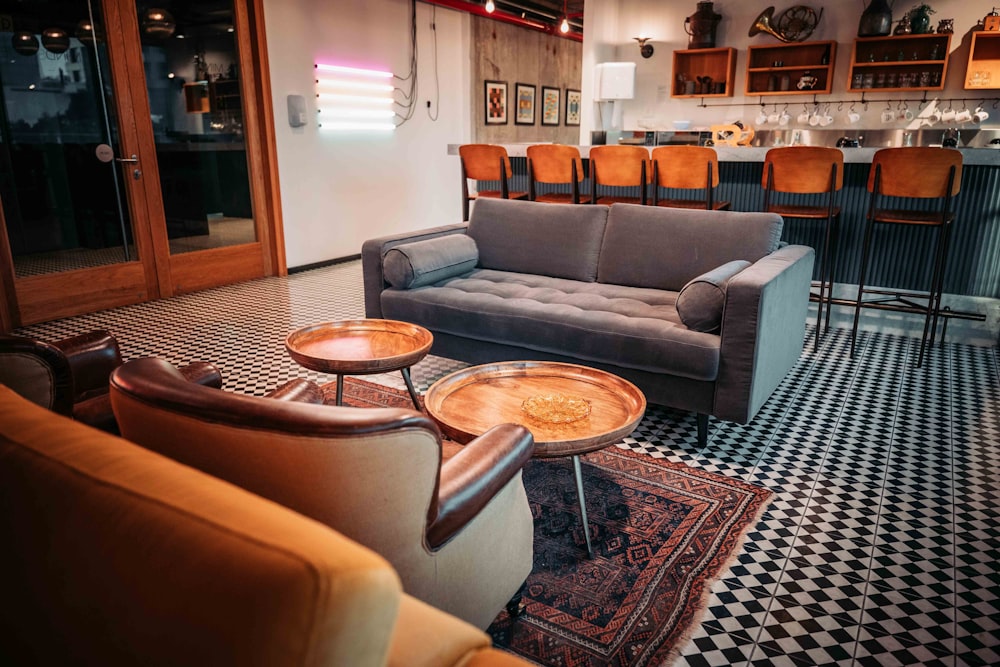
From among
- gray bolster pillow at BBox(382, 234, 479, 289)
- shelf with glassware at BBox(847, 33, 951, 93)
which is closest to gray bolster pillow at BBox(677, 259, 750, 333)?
gray bolster pillow at BBox(382, 234, 479, 289)

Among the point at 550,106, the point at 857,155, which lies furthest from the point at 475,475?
the point at 550,106

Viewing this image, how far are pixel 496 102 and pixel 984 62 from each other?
524cm

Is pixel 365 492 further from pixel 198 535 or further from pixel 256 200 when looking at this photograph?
pixel 256 200

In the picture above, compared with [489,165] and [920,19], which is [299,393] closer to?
[489,165]

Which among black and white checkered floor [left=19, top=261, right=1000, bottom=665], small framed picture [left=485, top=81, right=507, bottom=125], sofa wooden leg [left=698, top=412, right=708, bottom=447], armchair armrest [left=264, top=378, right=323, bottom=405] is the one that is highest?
small framed picture [left=485, top=81, right=507, bottom=125]

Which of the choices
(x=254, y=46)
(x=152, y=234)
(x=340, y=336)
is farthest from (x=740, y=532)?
(x=254, y=46)

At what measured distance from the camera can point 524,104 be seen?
9.61m

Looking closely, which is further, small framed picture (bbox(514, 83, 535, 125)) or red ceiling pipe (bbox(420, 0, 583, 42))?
small framed picture (bbox(514, 83, 535, 125))

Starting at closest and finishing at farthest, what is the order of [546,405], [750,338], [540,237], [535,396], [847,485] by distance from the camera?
[546,405] → [535,396] → [847,485] → [750,338] → [540,237]

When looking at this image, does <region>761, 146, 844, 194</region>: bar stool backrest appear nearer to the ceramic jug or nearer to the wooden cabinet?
the wooden cabinet

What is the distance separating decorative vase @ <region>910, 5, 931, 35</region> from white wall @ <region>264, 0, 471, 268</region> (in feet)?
15.3

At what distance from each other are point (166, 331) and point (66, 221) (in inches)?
44.2

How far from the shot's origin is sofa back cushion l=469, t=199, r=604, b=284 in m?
3.74

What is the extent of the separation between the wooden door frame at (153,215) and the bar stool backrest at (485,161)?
1889 millimetres
